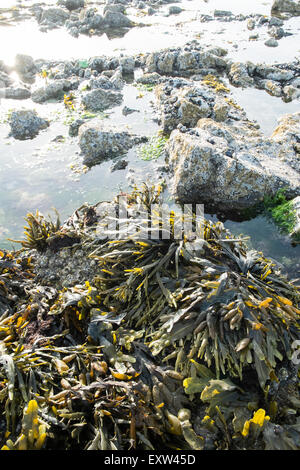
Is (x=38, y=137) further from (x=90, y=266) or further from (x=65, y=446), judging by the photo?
(x=65, y=446)

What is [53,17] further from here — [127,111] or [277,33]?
[127,111]

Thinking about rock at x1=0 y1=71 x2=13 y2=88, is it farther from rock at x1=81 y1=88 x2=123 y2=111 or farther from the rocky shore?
the rocky shore

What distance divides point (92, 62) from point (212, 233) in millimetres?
9904

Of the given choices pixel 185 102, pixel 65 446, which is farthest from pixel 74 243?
pixel 185 102

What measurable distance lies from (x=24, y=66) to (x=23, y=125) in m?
5.60

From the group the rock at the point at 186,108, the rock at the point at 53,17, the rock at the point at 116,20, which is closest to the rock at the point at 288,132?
the rock at the point at 186,108

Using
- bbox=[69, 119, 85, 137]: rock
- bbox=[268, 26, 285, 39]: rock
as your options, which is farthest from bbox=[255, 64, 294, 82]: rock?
bbox=[69, 119, 85, 137]: rock

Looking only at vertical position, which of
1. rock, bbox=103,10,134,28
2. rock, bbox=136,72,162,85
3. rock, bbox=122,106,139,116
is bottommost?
rock, bbox=122,106,139,116

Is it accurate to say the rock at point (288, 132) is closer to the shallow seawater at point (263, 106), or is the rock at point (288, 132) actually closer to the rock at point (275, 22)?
the shallow seawater at point (263, 106)

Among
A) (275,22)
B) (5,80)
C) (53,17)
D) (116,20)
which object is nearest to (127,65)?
(5,80)

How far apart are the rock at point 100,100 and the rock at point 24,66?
4318mm

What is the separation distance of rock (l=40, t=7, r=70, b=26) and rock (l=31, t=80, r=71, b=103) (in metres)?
10.8

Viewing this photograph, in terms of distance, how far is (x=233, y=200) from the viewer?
16.1 ft

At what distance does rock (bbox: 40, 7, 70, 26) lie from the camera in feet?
57.2
